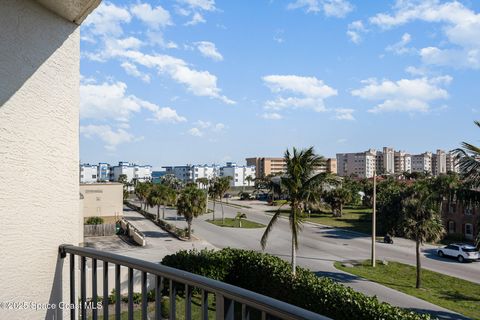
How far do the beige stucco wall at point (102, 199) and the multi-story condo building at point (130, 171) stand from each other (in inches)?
4018

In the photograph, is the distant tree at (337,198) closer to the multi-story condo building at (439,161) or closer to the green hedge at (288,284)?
the green hedge at (288,284)

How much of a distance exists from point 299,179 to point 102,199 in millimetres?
26396

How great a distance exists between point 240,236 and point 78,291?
32.3 meters

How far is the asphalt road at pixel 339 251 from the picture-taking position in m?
17.7

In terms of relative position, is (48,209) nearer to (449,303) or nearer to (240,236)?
(449,303)

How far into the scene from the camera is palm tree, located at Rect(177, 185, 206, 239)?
3209cm

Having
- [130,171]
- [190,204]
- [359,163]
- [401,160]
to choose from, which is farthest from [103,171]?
[190,204]

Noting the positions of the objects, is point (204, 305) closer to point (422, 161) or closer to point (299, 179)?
point (299, 179)

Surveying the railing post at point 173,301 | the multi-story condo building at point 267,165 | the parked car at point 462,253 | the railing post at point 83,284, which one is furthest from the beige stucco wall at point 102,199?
the multi-story condo building at point 267,165

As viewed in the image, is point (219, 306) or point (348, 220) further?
point (348, 220)

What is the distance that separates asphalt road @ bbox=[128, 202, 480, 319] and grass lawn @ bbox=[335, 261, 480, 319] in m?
0.68

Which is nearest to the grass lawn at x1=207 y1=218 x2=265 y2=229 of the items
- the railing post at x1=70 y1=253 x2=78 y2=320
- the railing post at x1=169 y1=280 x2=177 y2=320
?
the railing post at x1=70 y1=253 x2=78 y2=320

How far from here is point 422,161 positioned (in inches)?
5650

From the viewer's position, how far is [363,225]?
41375 mm
